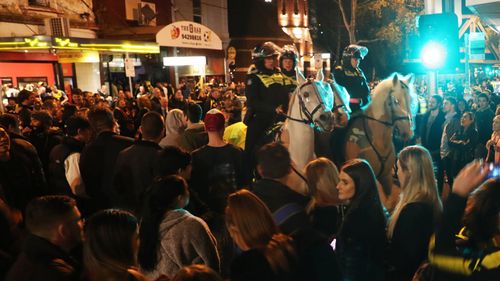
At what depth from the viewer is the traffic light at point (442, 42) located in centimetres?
707

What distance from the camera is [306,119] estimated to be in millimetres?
6250

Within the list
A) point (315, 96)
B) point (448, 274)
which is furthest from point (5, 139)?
point (448, 274)

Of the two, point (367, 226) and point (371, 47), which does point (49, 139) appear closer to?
point (367, 226)

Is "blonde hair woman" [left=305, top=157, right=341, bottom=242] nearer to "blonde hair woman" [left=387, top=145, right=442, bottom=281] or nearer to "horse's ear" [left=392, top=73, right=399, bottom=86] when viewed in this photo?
"blonde hair woman" [left=387, top=145, right=442, bottom=281]

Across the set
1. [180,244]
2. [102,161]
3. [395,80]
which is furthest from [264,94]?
[180,244]

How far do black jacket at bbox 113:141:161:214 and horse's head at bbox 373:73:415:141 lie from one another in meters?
3.30

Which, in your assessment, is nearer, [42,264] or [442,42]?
[42,264]

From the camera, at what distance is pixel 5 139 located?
5.26 meters

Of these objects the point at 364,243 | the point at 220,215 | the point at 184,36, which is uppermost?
the point at 184,36

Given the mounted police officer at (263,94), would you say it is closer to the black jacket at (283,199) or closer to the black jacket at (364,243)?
the black jacket at (283,199)

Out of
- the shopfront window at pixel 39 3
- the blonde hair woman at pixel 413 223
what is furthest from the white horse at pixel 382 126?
the shopfront window at pixel 39 3

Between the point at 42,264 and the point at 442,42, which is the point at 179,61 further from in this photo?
the point at 42,264

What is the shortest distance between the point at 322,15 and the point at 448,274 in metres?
52.5

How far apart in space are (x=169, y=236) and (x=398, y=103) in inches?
172
